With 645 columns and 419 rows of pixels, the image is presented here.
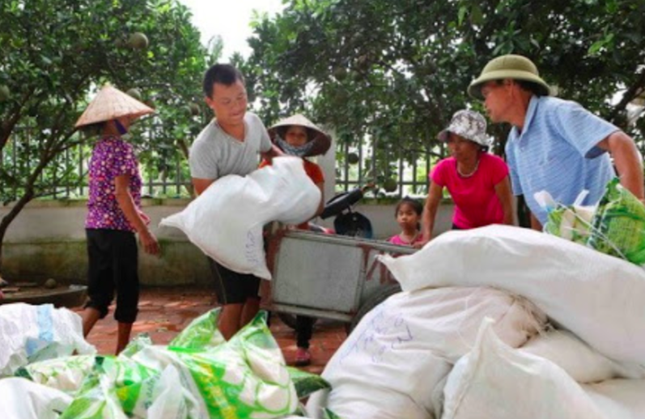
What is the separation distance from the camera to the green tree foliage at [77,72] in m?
5.45

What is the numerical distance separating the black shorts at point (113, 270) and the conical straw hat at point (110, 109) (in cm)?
54

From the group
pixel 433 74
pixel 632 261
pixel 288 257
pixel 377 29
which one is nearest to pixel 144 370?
pixel 632 261

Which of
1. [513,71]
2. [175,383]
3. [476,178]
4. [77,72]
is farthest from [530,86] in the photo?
[77,72]

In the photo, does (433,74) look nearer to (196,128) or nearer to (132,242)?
(196,128)

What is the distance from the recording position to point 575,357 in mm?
1718

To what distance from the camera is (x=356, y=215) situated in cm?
567

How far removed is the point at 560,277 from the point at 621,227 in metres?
0.21

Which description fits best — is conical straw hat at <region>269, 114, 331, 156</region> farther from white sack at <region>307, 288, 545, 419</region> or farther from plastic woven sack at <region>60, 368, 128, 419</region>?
plastic woven sack at <region>60, 368, 128, 419</region>

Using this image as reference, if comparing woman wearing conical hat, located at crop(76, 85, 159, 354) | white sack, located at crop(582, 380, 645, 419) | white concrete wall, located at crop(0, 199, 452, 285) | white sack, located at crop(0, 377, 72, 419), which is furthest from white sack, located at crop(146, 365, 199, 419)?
white concrete wall, located at crop(0, 199, 452, 285)

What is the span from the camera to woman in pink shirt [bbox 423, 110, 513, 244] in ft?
12.2

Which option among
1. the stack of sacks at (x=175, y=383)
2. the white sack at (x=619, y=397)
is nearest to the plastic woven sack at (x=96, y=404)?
the stack of sacks at (x=175, y=383)

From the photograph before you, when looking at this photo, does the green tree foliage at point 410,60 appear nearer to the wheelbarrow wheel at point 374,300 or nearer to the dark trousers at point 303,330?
the wheelbarrow wheel at point 374,300

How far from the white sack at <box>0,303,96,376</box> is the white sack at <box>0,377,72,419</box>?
0.28m

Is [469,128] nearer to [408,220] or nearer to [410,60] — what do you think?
[408,220]
